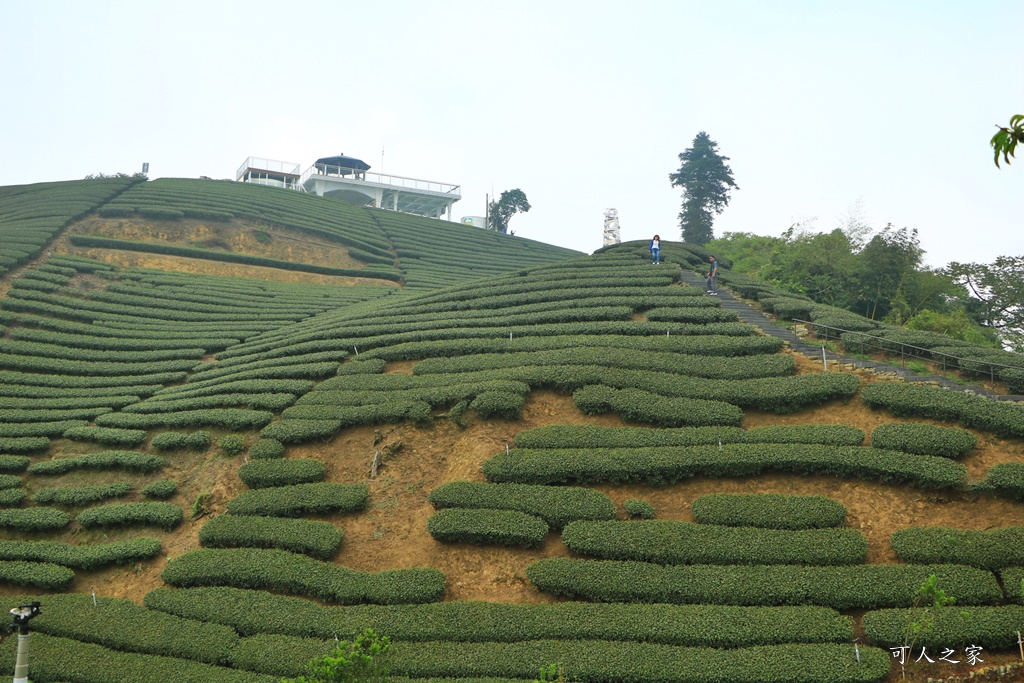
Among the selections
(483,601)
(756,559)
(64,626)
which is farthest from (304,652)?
(756,559)

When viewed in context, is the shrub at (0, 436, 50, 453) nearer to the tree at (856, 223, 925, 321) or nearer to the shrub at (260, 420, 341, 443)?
the shrub at (260, 420, 341, 443)

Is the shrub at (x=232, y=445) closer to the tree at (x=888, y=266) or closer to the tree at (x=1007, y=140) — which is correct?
the tree at (x=1007, y=140)

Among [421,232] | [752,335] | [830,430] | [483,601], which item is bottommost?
[483,601]

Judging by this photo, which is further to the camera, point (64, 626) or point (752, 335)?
point (752, 335)

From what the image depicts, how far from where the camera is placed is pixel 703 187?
53.0m

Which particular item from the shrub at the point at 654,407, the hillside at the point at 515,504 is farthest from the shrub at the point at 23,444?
the shrub at the point at 654,407

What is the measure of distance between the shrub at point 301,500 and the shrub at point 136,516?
1.21 meters

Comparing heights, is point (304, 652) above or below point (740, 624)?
below

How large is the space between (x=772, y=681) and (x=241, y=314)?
86.9 ft

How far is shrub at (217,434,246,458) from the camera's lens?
59.1 ft

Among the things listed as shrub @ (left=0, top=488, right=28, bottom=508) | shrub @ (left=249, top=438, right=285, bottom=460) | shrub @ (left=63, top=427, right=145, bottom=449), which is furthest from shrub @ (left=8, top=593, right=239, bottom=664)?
shrub @ (left=63, top=427, right=145, bottom=449)

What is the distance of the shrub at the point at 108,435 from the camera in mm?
19047

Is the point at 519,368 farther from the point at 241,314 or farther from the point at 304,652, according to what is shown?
the point at 241,314

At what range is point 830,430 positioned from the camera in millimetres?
15516
